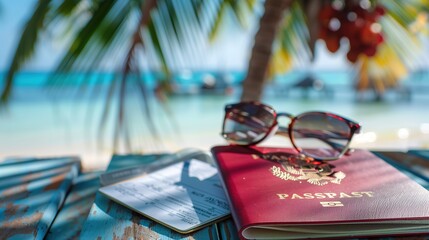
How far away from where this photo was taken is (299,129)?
571 millimetres

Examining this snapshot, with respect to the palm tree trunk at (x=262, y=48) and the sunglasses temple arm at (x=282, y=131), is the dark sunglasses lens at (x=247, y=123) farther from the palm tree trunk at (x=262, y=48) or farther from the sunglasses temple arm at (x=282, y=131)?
the palm tree trunk at (x=262, y=48)

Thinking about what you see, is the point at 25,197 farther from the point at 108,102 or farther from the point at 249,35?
the point at 249,35

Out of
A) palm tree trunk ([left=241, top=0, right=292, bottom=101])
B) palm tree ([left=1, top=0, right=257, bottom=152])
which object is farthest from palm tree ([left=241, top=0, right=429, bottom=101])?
palm tree ([left=1, top=0, right=257, bottom=152])

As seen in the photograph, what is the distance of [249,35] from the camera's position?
1507mm

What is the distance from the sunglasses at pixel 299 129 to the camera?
53cm

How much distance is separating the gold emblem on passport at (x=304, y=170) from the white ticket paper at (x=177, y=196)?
0.25 ft

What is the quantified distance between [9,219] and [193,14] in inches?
27.2

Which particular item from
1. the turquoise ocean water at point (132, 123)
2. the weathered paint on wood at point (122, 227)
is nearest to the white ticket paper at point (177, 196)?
the weathered paint on wood at point (122, 227)

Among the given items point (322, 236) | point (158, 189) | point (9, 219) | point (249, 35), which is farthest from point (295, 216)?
point (249, 35)

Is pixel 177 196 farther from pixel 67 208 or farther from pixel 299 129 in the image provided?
pixel 299 129

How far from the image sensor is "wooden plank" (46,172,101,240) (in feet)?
1.24

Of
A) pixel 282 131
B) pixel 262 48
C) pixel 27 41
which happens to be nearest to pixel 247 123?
pixel 282 131

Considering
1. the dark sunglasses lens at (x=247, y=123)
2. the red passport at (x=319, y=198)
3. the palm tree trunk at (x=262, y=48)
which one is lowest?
the red passport at (x=319, y=198)

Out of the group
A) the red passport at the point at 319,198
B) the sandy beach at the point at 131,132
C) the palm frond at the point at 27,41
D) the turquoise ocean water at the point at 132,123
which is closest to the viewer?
the red passport at the point at 319,198
